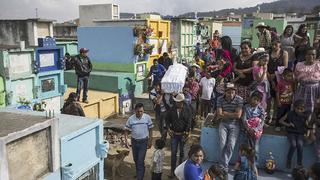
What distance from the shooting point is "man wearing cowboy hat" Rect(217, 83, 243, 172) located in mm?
6641

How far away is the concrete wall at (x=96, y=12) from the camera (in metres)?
21.9

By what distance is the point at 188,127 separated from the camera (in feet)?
23.4

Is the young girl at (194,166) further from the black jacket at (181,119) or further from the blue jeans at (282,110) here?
the blue jeans at (282,110)

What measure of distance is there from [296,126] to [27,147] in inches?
194

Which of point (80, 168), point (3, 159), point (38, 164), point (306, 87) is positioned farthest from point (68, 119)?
point (306, 87)

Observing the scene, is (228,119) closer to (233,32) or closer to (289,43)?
(289,43)

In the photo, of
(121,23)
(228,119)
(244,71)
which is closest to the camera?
(228,119)

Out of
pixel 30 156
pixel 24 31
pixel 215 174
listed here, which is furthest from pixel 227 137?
pixel 24 31

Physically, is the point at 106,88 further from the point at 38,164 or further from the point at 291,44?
the point at 38,164

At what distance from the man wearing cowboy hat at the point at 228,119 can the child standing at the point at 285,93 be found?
3.99ft

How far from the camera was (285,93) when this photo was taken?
7.41 meters

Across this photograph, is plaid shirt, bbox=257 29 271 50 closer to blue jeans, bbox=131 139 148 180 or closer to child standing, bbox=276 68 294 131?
child standing, bbox=276 68 294 131

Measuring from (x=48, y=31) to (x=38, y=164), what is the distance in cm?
1045

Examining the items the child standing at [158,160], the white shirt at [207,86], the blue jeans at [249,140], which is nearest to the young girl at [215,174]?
the child standing at [158,160]
